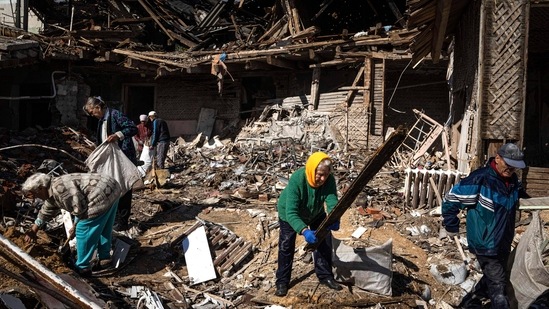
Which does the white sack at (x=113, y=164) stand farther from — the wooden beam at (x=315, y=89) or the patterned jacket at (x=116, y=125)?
the wooden beam at (x=315, y=89)

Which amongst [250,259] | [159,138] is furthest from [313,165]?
[159,138]

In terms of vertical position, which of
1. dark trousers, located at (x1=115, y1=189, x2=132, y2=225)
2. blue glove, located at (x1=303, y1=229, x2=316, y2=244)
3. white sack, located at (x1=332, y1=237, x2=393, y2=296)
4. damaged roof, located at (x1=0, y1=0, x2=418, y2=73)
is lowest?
white sack, located at (x1=332, y1=237, x2=393, y2=296)

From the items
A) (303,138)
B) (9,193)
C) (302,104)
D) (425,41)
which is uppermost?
(425,41)

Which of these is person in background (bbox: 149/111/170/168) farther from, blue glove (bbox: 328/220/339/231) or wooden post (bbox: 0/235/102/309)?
blue glove (bbox: 328/220/339/231)

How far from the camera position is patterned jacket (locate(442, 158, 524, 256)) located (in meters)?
4.38

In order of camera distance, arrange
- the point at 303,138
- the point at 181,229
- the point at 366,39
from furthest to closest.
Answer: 1. the point at 303,138
2. the point at 366,39
3. the point at 181,229

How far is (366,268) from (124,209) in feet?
11.5

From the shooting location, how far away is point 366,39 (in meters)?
12.6

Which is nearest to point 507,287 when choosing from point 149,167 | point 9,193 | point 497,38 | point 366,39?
point 497,38

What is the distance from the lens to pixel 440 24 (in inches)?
342

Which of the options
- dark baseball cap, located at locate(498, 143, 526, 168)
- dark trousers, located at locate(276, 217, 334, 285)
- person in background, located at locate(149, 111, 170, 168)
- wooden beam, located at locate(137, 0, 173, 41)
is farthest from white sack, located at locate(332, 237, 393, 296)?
wooden beam, located at locate(137, 0, 173, 41)

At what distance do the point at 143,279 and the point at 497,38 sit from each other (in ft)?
19.6

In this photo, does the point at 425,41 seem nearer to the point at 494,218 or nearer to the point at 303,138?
the point at 303,138

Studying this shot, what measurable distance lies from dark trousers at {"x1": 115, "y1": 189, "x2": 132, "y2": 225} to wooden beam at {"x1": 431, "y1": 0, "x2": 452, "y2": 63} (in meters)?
5.32
